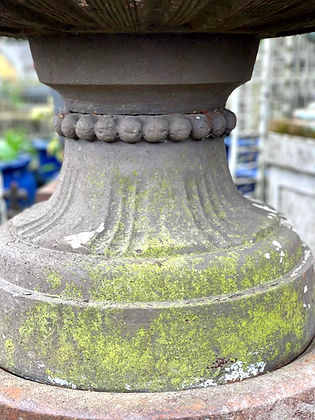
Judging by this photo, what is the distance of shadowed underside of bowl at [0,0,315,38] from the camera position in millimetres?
842

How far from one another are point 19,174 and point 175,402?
3.95 m

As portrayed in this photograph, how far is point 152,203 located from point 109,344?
0.99 feet

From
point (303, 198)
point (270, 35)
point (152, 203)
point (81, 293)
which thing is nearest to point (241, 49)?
point (270, 35)

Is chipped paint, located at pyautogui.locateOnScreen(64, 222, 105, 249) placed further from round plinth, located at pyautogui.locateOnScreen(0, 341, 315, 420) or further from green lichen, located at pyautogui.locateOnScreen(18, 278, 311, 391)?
round plinth, located at pyautogui.locateOnScreen(0, 341, 315, 420)

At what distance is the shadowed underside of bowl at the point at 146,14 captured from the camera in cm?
84

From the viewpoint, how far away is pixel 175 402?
0.94 metres

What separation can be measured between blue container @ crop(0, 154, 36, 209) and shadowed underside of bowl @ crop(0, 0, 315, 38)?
3.60 metres

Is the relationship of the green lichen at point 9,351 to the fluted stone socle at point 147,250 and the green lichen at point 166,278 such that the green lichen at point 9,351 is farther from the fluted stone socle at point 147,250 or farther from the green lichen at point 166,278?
the green lichen at point 166,278

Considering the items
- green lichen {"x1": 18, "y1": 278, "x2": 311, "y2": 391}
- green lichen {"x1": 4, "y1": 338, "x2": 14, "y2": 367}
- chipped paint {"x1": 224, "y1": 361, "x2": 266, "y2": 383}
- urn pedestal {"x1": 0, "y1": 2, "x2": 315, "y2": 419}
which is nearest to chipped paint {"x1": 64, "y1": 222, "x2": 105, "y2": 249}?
urn pedestal {"x1": 0, "y1": 2, "x2": 315, "y2": 419}

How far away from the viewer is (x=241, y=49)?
3.71 ft

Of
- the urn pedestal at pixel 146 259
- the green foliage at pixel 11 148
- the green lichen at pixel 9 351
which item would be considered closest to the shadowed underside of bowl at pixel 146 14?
the urn pedestal at pixel 146 259

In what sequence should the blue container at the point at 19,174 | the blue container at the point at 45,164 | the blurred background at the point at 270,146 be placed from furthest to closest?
the blue container at the point at 45,164 < the blue container at the point at 19,174 < the blurred background at the point at 270,146

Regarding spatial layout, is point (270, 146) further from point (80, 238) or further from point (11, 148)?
point (11, 148)

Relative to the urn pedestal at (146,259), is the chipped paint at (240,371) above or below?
below
